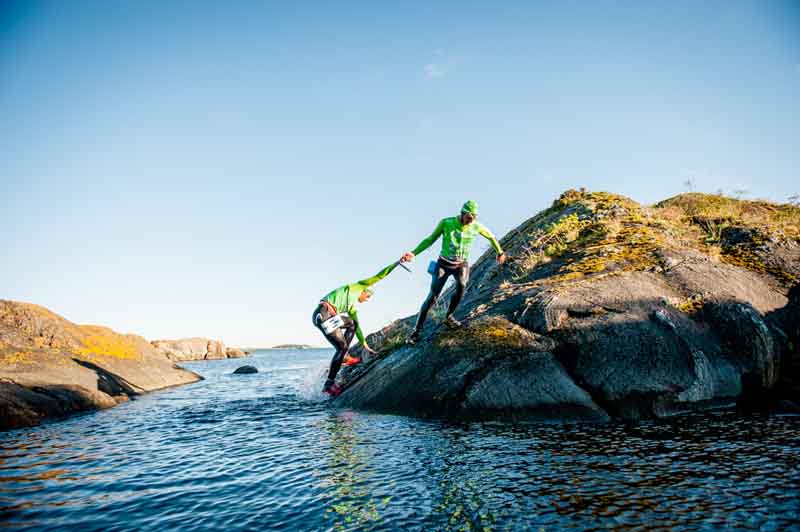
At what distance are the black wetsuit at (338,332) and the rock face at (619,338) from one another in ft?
2.98

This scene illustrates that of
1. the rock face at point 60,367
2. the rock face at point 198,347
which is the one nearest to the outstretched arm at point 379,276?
the rock face at point 60,367

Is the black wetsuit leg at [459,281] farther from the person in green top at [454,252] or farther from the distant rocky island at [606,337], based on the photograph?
the distant rocky island at [606,337]

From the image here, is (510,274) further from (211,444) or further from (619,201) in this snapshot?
(211,444)

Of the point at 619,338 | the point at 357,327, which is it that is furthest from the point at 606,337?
the point at 357,327

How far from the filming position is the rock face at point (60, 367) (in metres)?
12.6

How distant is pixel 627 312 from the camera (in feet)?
30.1

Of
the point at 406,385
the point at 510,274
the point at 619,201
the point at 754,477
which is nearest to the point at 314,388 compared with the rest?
the point at 406,385

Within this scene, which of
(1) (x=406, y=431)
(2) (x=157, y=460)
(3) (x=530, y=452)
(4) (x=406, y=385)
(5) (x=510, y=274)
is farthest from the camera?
(5) (x=510, y=274)

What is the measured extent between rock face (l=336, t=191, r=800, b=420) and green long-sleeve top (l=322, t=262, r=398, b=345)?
1.67m

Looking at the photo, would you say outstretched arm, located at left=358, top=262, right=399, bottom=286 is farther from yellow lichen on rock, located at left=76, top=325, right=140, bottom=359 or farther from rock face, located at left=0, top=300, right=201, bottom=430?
yellow lichen on rock, located at left=76, top=325, right=140, bottom=359

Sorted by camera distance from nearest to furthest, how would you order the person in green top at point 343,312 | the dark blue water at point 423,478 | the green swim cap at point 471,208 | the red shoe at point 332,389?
the dark blue water at point 423,478
the green swim cap at point 471,208
the person in green top at point 343,312
the red shoe at point 332,389

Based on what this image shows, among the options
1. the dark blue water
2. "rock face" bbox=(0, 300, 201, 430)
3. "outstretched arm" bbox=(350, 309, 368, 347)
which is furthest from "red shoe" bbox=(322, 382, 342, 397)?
"rock face" bbox=(0, 300, 201, 430)

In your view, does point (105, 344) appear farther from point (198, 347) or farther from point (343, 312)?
point (198, 347)

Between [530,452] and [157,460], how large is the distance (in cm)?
630
